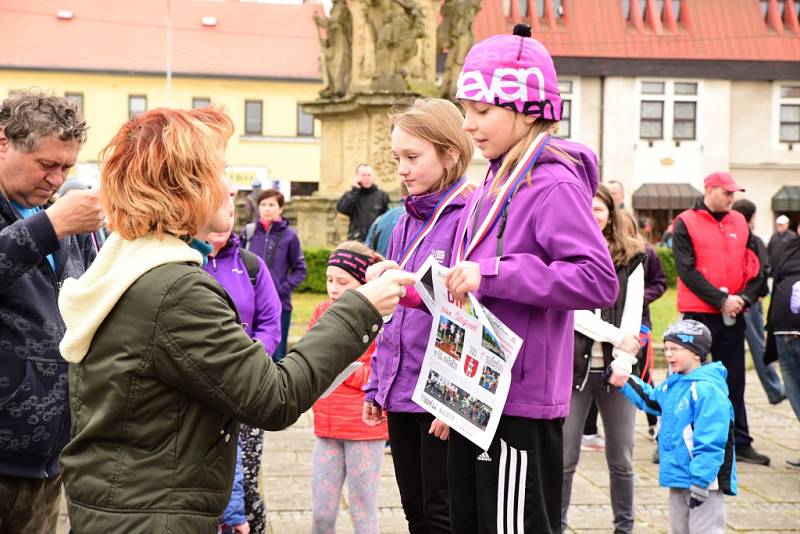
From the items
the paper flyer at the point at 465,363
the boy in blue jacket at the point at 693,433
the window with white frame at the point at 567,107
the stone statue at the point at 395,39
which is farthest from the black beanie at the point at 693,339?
the window with white frame at the point at 567,107

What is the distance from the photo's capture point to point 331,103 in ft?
59.0

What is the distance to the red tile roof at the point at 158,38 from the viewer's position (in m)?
52.9

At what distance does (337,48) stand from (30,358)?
50.2ft

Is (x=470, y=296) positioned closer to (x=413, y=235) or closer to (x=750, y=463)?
(x=413, y=235)

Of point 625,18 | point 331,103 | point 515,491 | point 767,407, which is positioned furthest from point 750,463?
point 625,18

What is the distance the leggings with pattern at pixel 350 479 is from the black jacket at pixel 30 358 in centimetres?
190

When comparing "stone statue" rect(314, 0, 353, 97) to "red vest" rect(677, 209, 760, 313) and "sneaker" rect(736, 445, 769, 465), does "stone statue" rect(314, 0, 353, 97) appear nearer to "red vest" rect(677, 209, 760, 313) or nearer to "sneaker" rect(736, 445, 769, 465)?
"red vest" rect(677, 209, 760, 313)

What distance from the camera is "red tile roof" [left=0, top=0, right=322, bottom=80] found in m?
52.9

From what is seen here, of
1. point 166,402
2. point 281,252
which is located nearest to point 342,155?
point 281,252

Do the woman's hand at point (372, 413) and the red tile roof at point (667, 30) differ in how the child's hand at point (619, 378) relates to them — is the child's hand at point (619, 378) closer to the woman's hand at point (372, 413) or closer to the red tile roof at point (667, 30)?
the woman's hand at point (372, 413)

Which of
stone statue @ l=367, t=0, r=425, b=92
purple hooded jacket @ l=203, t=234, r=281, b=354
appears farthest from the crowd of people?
stone statue @ l=367, t=0, r=425, b=92

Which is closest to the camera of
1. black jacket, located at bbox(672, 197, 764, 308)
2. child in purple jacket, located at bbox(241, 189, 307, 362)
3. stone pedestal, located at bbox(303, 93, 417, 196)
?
black jacket, located at bbox(672, 197, 764, 308)

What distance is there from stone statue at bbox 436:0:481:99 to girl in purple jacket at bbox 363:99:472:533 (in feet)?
46.2

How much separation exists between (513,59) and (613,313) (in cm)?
300
